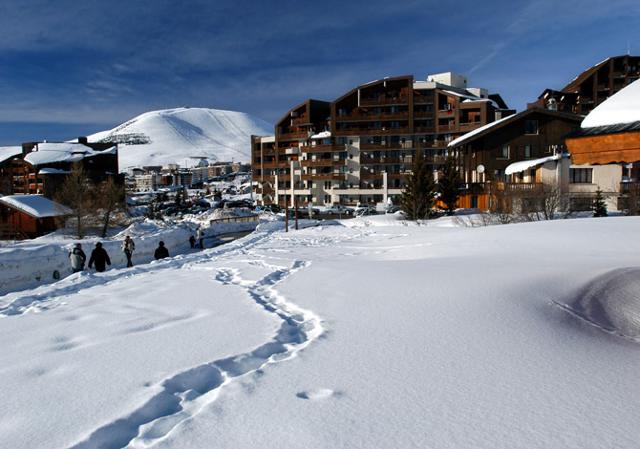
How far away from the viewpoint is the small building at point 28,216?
3744 centimetres

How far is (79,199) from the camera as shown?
125 feet

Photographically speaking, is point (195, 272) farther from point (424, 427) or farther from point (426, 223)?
point (426, 223)

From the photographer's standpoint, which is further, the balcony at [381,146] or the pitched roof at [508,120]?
the balcony at [381,146]

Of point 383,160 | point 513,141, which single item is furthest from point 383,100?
point 513,141

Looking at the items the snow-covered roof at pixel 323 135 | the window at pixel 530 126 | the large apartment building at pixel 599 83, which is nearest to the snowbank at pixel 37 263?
the window at pixel 530 126

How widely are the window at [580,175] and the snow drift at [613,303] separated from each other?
2668 cm

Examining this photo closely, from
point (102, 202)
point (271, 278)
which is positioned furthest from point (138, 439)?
point (102, 202)

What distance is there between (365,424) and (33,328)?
16.9 ft

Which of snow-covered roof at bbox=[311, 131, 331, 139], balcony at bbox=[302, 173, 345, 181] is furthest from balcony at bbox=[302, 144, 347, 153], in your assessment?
balcony at bbox=[302, 173, 345, 181]

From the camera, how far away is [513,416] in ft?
9.96

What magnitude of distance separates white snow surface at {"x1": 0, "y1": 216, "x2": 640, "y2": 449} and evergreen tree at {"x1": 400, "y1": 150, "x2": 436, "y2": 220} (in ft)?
76.9

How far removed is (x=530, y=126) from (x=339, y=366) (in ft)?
140

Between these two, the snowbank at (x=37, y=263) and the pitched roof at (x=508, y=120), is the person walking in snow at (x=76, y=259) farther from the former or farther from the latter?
the pitched roof at (x=508, y=120)

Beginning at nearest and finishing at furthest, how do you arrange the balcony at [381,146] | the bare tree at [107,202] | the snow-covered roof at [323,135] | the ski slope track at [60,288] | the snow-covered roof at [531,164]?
the ski slope track at [60,288] < the snow-covered roof at [531,164] < the bare tree at [107,202] < the balcony at [381,146] < the snow-covered roof at [323,135]
